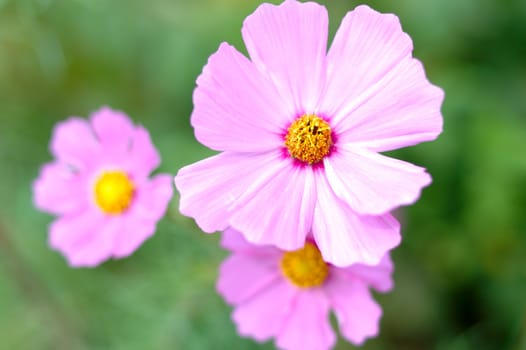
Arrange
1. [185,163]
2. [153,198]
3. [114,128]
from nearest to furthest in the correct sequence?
1. [153,198]
2. [114,128]
3. [185,163]

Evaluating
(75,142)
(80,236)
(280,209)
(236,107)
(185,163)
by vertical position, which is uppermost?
(236,107)

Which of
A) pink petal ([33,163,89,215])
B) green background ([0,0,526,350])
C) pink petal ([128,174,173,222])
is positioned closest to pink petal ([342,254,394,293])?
pink petal ([128,174,173,222])

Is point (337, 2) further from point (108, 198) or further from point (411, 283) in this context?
point (108, 198)

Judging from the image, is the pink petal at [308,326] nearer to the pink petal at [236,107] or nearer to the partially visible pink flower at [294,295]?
the partially visible pink flower at [294,295]

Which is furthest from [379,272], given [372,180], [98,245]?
[98,245]

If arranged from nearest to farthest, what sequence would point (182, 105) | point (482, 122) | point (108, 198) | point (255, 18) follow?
point (255, 18) < point (108, 198) < point (482, 122) < point (182, 105)

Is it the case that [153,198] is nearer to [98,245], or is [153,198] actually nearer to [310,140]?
[98,245]

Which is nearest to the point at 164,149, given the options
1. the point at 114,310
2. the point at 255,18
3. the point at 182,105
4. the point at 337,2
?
the point at 182,105

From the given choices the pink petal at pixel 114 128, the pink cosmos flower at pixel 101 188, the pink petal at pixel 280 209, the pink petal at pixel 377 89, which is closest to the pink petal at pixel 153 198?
the pink cosmos flower at pixel 101 188

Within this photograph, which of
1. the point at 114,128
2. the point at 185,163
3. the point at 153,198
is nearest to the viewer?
the point at 153,198
